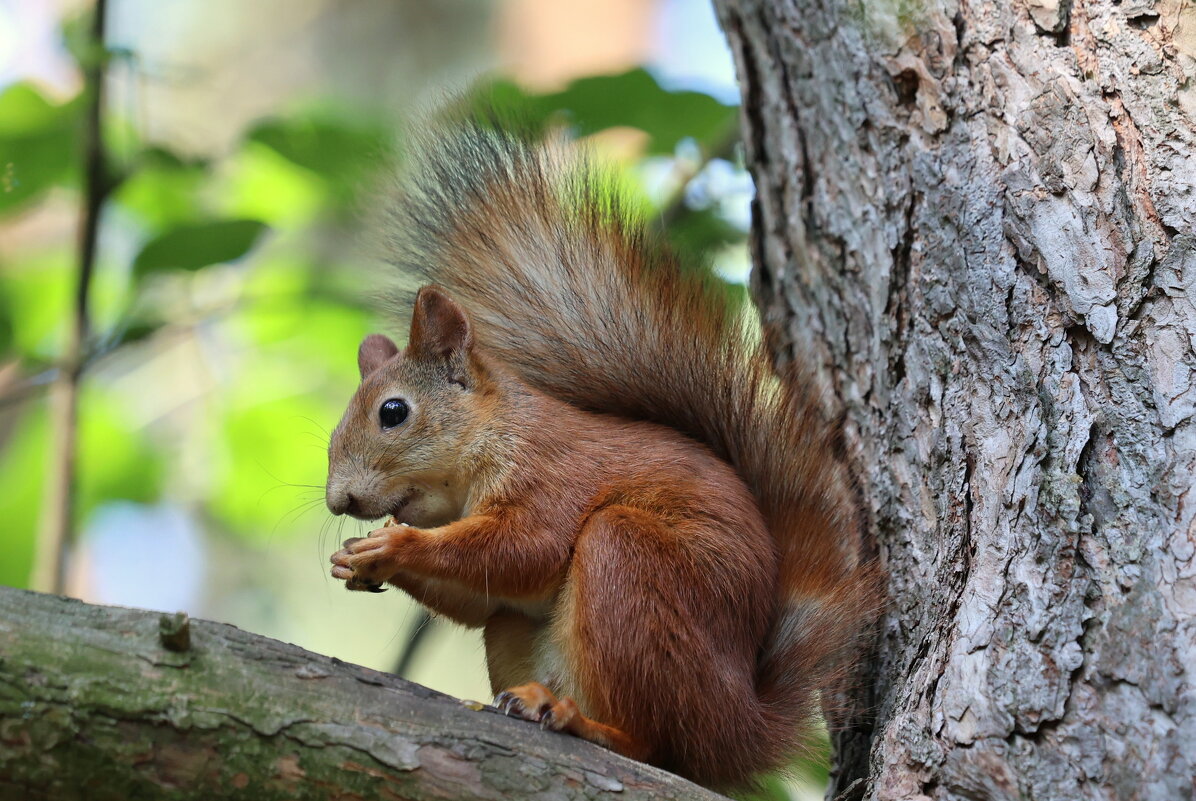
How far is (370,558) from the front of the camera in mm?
1855

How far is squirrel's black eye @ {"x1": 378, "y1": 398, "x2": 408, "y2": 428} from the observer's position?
2.18 meters

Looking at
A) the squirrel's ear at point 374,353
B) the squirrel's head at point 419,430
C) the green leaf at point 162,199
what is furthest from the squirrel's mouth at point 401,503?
the green leaf at point 162,199

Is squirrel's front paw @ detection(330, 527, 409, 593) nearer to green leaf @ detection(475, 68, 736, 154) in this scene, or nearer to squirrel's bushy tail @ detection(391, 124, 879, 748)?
squirrel's bushy tail @ detection(391, 124, 879, 748)

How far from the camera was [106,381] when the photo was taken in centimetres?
404

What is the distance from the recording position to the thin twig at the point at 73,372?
87.1 inches

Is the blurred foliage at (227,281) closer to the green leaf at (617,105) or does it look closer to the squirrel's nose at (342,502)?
the green leaf at (617,105)

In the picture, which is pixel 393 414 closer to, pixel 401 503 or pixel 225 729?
pixel 401 503

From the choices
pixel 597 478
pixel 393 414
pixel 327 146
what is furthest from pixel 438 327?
pixel 327 146

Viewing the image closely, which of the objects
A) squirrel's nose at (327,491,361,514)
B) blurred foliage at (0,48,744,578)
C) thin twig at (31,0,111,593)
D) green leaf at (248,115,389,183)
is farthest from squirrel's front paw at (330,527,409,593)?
green leaf at (248,115,389,183)

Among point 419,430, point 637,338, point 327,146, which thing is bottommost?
point 419,430

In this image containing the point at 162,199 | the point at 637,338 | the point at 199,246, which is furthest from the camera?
the point at 162,199

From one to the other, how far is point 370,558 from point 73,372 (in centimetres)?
92

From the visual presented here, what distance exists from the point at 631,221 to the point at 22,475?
2199 mm

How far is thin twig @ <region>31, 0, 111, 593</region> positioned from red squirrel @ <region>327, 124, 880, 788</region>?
0.58 meters
